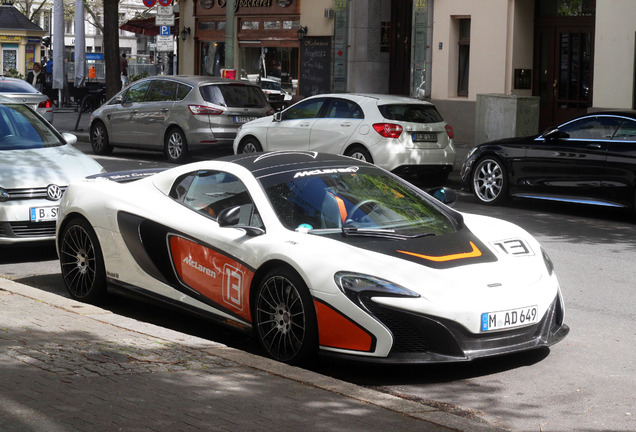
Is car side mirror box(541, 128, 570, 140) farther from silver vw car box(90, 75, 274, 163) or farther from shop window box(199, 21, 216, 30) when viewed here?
shop window box(199, 21, 216, 30)

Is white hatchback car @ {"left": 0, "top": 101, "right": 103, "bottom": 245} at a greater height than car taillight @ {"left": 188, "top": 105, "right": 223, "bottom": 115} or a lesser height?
lesser

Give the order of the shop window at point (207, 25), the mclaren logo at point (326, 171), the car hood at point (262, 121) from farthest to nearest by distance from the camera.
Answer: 1. the shop window at point (207, 25)
2. the car hood at point (262, 121)
3. the mclaren logo at point (326, 171)

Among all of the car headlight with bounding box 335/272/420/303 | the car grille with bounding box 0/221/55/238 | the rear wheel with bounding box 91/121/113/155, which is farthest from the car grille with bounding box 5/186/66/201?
the rear wheel with bounding box 91/121/113/155

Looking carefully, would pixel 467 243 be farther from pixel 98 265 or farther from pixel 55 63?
pixel 55 63

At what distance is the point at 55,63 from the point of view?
38500 millimetres

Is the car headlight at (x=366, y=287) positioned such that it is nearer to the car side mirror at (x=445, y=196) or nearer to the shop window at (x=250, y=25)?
the car side mirror at (x=445, y=196)

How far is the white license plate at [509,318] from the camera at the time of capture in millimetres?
6148

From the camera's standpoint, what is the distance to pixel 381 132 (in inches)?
647

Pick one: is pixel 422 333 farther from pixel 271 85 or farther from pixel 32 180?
pixel 271 85

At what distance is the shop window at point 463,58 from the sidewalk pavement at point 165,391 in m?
19.5

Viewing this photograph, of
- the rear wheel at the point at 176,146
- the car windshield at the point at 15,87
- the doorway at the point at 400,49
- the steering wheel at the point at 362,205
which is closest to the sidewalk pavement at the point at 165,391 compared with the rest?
the steering wheel at the point at 362,205

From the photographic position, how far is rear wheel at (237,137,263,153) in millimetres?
18891

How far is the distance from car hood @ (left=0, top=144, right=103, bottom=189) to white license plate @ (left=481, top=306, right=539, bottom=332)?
550cm

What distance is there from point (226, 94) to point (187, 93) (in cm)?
78
